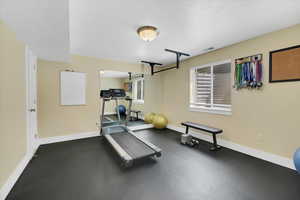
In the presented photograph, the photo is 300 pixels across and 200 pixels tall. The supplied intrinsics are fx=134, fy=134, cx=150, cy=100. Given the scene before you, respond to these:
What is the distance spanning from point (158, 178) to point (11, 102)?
2.45 metres

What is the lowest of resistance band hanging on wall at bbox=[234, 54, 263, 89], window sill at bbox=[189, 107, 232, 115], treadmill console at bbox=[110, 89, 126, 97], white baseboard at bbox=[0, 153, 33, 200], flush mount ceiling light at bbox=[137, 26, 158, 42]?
white baseboard at bbox=[0, 153, 33, 200]

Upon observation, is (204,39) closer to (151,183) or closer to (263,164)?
(263,164)

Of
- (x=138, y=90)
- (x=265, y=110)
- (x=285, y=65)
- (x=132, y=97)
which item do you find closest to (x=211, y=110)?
(x=265, y=110)

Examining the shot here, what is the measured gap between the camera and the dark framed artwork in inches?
91.7

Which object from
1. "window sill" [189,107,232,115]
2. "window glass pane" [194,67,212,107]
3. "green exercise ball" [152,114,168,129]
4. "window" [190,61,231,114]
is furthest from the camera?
"green exercise ball" [152,114,168,129]

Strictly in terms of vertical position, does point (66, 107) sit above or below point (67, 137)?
above

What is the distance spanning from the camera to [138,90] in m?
6.42

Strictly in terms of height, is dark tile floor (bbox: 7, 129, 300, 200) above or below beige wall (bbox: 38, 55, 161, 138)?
below

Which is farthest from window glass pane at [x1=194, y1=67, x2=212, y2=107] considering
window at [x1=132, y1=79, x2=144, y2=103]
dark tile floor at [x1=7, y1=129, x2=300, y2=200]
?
window at [x1=132, y1=79, x2=144, y2=103]

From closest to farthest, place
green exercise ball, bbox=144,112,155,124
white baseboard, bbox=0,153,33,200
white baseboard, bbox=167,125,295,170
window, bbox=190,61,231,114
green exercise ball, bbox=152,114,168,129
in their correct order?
white baseboard, bbox=0,153,33,200, white baseboard, bbox=167,125,295,170, window, bbox=190,61,231,114, green exercise ball, bbox=152,114,168,129, green exercise ball, bbox=144,112,155,124

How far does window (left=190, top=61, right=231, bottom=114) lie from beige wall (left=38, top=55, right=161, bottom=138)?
2704 mm

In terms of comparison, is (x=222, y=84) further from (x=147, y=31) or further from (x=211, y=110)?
(x=147, y=31)

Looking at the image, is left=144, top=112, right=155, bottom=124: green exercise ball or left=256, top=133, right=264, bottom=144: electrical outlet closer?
left=256, top=133, right=264, bottom=144: electrical outlet

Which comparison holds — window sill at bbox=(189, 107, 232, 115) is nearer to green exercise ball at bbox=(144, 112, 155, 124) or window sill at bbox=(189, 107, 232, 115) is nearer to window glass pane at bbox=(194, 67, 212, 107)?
window glass pane at bbox=(194, 67, 212, 107)
